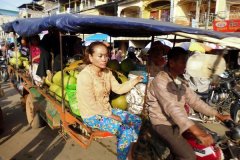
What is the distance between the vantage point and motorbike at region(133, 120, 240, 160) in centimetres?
251

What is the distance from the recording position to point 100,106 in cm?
320

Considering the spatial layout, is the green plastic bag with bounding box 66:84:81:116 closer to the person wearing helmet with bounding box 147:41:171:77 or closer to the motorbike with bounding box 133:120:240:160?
the motorbike with bounding box 133:120:240:160

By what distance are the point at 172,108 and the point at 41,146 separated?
3.31 metres

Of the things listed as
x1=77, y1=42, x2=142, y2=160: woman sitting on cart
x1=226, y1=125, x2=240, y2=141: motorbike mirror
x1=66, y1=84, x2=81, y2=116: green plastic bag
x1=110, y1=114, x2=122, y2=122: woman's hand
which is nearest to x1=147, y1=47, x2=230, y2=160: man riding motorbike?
x1=226, y1=125, x2=240, y2=141: motorbike mirror

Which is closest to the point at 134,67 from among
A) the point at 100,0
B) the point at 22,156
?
the point at 22,156

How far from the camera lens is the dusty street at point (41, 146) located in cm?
440

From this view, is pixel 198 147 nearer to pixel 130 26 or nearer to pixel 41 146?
pixel 130 26

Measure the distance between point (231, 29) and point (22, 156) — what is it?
1125cm

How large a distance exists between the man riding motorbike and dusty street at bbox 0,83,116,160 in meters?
1.31

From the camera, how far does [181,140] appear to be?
8.36 ft

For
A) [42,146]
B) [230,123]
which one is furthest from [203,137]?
[42,146]

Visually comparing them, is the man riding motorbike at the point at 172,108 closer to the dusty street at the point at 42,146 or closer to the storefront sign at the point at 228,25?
the dusty street at the point at 42,146

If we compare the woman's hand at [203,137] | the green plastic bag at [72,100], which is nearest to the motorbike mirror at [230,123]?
the woman's hand at [203,137]

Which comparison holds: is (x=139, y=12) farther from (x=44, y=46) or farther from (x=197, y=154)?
(x=197, y=154)
